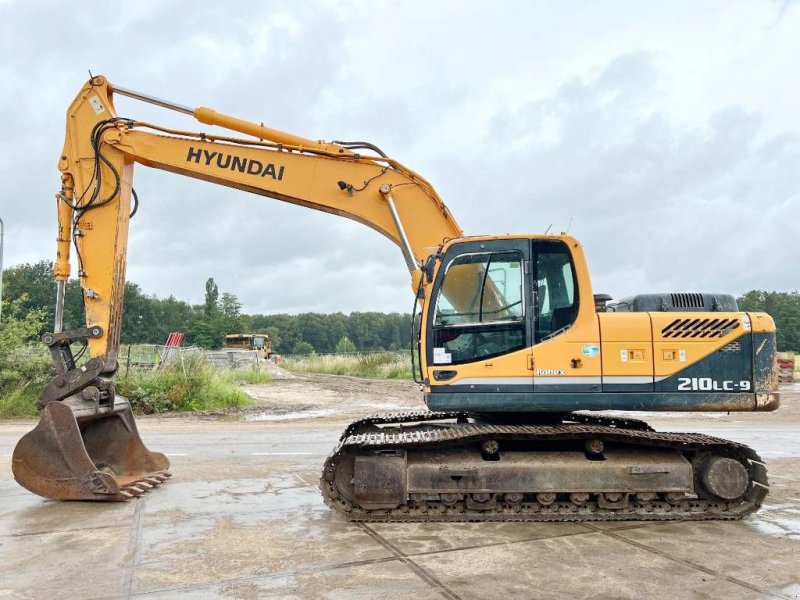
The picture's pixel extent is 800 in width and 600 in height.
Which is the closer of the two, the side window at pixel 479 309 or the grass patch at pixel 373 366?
the side window at pixel 479 309

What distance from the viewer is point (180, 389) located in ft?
58.7

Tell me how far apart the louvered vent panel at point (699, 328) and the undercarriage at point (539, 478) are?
3.25 feet

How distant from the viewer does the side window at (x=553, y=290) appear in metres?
6.34

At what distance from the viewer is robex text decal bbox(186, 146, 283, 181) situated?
7.62 metres

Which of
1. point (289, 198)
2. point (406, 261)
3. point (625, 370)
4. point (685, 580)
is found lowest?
point (685, 580)

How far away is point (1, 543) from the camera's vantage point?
537cm

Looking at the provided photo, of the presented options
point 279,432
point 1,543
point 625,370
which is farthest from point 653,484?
point 279,432

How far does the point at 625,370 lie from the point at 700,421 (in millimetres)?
11086

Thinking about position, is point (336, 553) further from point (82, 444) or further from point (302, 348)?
point (302, 348)

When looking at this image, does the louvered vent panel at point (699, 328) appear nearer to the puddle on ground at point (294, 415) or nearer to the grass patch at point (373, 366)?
the puddle on ground at point (294, 415)

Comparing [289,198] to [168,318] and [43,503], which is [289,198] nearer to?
[43,503]

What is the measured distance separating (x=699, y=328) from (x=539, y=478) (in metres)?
2.15

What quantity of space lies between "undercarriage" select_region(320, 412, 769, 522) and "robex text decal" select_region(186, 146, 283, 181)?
3.30 metres

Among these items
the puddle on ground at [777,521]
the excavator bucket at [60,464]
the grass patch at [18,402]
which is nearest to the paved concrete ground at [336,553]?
the puddle on ground at [777,521]
